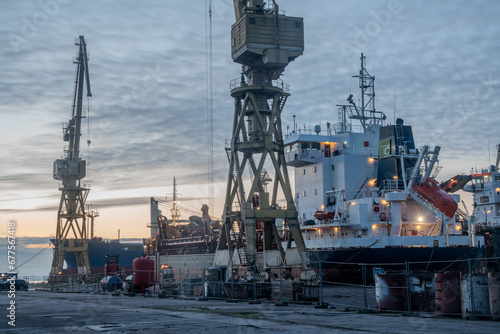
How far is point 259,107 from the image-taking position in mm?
42562

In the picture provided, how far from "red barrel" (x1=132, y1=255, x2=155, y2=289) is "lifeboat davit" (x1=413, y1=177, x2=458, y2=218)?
895 inches

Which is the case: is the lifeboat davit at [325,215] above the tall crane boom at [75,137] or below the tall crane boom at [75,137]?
below

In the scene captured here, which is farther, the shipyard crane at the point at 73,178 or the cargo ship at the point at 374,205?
the shipyard crane at the point at 73,178

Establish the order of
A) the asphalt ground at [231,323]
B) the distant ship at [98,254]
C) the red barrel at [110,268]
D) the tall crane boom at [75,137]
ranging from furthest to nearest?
the distant ship at [98,254] < the tall crane boom at [75,137] < the red barrel at [110,268] < the asphalt ground at [231,323]

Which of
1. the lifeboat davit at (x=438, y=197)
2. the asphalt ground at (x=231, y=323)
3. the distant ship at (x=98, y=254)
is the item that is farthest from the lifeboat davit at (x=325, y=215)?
the distant ship at (x=98, y=254)

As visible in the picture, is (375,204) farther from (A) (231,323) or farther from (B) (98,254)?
(B) (98,254)

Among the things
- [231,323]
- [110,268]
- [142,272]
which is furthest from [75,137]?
[231,323]

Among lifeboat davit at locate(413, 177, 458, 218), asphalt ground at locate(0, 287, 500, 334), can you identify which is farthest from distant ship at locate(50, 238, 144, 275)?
asphalt ground at locate(0, 287, 500, 334)

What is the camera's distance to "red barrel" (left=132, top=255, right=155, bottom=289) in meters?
32.9

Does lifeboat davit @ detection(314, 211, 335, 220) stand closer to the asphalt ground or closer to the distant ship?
the asphalt ground

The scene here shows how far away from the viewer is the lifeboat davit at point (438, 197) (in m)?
44.5

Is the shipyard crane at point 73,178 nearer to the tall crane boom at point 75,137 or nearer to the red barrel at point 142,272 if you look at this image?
the tall crane boom at point 75,137

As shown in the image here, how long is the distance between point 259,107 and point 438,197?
15763 millimetres

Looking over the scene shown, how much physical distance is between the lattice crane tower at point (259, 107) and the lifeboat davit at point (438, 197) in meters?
11.0
